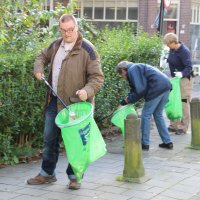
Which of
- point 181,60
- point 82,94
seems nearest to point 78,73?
point 82,94

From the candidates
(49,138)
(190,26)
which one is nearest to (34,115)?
(49,138)

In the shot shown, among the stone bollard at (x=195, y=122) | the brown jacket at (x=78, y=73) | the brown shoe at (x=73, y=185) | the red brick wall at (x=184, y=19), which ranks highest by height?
the red brick wall at (x=184, y=19)

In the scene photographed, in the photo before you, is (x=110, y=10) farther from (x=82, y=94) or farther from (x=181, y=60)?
(x=82, y=94)

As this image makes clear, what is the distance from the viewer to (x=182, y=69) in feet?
31.5

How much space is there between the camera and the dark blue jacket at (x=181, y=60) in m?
9.44

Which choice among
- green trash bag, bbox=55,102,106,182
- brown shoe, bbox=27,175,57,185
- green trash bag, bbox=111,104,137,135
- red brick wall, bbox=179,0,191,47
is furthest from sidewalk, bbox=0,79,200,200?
red brick wall, bbox=179,0,191,47

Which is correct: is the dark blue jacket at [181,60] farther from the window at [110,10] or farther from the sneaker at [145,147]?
the window at [110,10]

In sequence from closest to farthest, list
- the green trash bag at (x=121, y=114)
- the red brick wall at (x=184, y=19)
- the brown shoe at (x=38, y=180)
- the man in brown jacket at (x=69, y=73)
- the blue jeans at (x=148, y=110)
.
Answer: the man in brown jacket at (x=69, y=73) < the brown shoe at (x=38, y=180) < the green trash bag at (x=121, y=114) < the blue jeans at (x=148, y=110) < the red brick wall at (x=184, y=19)

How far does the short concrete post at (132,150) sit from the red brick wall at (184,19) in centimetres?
2043

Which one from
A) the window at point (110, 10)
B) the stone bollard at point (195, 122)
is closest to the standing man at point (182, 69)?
the stone bollard at point (195, 122)

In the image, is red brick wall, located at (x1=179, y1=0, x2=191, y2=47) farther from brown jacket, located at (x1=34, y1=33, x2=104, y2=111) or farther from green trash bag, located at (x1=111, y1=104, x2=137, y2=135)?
brown jacket, located at (x1=34, y1=33, x2=104, y2=111)

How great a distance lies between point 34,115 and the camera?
733cm

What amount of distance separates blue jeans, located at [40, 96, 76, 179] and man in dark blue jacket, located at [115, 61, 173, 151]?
1.99m

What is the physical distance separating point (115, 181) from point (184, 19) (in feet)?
68.5
